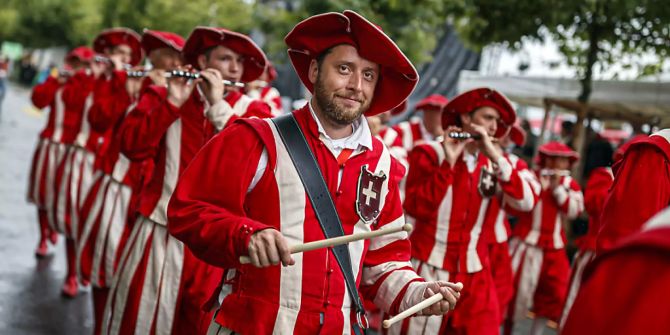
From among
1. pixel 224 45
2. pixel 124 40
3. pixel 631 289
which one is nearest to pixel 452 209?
pixel 224 45

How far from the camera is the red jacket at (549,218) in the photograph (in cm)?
789

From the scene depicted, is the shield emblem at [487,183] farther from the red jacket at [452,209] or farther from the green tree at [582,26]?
the green tree at [582,26]

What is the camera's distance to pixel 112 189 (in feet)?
21.6

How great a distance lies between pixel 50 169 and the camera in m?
8.50

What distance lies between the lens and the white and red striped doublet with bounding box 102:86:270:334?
14.9 ft

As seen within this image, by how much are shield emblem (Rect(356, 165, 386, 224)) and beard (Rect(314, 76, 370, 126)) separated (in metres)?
0.20

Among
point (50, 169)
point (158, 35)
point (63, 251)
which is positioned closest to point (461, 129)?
point (158, 35)

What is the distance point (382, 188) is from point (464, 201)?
7.33ft

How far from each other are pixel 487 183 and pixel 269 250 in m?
3.22

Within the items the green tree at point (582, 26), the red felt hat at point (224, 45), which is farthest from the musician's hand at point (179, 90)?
the green tree at point (582, 26)

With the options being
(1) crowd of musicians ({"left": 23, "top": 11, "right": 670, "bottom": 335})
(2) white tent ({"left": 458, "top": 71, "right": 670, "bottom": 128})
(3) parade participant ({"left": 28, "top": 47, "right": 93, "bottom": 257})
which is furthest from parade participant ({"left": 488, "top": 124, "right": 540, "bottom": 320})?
(3) parade participant ({"left": 28, "top": 47, "right": 93, "bottom": 257})

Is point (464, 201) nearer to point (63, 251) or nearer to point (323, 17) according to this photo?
point (323, 17)

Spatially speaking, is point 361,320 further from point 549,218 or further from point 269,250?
point 549,218

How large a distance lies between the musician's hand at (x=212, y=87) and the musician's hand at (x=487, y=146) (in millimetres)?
1935
